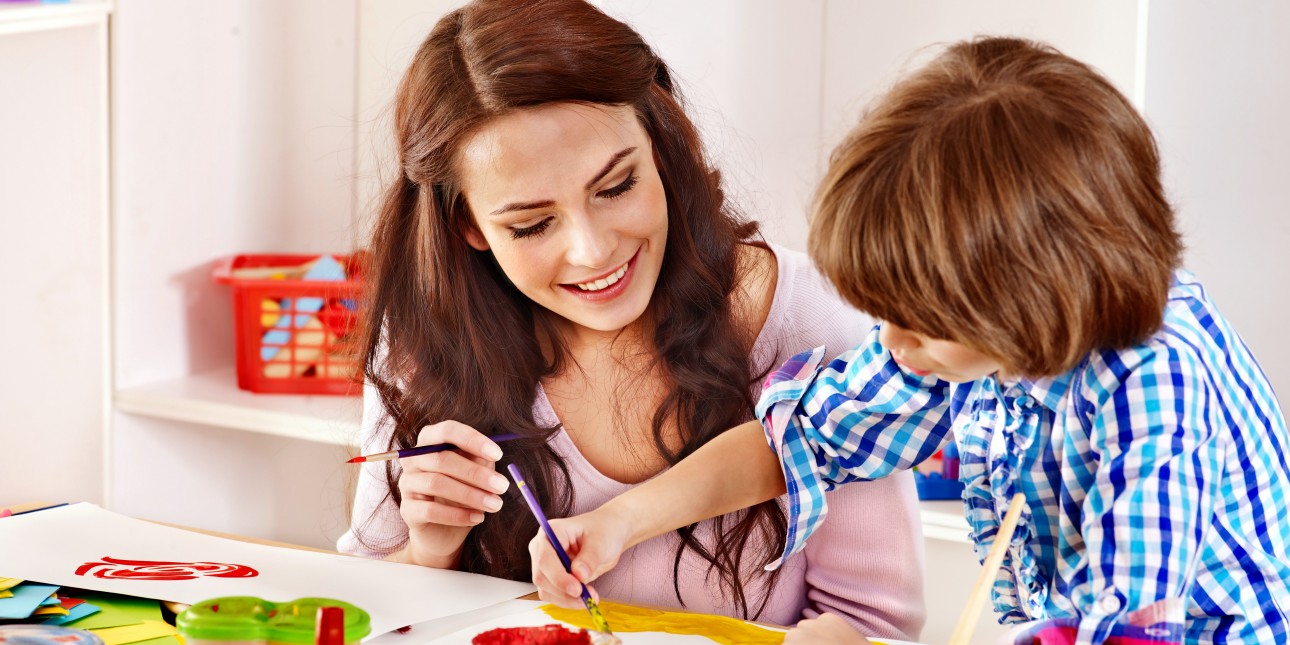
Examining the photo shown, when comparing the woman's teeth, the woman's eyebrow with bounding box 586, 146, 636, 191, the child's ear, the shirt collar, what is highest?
the woman's eyebrow with bounding box 586, 146, 636, 191

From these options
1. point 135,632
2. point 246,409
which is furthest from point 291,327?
point 135,632

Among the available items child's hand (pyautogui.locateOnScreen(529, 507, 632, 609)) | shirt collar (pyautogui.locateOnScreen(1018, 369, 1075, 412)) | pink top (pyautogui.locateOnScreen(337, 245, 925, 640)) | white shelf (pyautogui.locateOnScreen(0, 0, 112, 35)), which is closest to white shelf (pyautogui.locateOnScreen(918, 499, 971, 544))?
pink top (pyautogui.locateOnScreen(337, 245, 925, 640))

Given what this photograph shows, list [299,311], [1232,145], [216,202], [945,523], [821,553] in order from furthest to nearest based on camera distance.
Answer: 1. [216,202]
2. [299,311]
3. [945,523]
4. [1232,145]
5. [821,553]

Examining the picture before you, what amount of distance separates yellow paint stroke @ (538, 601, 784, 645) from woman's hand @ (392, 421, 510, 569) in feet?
0.44

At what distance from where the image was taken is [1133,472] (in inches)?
29.2

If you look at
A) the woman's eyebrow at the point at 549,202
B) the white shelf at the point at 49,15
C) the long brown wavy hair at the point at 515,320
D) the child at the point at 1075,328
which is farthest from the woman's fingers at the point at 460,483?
the white shelf at the point at 49,15

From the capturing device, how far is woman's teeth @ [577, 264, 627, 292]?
3.76 feet

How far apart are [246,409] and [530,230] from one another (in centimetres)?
94

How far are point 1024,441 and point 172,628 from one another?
2.20ft

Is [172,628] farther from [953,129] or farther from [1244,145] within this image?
[1244,145]

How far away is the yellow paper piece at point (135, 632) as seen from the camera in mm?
907

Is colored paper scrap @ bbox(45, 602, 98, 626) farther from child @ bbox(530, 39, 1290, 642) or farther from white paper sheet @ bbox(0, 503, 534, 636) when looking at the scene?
child @ bbox(530, 39, 1290, 642)

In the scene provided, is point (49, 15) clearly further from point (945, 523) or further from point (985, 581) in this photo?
point (985, 581)

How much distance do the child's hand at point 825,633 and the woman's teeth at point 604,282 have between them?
404mm
